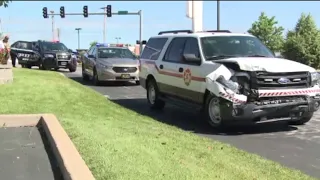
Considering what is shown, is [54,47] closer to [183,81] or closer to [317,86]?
[183,81]

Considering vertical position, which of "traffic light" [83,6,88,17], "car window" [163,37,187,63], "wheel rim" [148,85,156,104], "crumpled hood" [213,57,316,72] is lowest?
"wheel rim" [148,85,156,104]

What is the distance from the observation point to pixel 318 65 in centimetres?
4522

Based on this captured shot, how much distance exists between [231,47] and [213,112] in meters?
1.53

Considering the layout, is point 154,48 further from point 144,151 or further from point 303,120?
point 144,151

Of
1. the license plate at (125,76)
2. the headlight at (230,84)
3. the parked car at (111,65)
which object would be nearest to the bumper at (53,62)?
the parked car at (111,65)

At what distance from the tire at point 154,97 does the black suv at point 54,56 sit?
15347 mm

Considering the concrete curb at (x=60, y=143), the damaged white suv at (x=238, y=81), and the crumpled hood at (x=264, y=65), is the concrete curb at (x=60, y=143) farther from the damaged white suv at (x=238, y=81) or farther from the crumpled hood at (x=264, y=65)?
the crumpled hood at (x=264, y=65)

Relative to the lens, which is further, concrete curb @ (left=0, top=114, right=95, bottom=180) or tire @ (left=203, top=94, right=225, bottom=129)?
tire @ (left=203, top=94, right=225, bottom=129)

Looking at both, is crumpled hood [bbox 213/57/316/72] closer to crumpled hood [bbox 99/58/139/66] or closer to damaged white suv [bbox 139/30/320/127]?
damaged white suv [bbox 139/30/320/127]

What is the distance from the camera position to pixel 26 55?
27.7 meters

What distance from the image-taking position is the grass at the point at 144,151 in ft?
16.7

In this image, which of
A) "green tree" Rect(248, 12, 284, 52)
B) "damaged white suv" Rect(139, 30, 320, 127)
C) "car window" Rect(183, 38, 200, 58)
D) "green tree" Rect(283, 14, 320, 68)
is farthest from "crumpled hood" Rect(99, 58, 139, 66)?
"green tree" Rect(248, 12, 284, 52)

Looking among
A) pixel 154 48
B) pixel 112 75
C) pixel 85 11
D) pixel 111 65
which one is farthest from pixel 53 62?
pixel 85 11

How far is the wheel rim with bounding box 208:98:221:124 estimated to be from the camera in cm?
856
